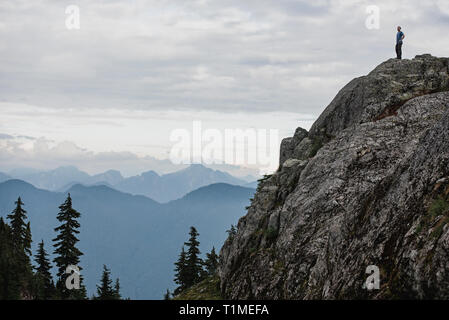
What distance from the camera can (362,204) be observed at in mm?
18672

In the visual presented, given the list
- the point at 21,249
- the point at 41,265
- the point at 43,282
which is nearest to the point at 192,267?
the point at 43,282

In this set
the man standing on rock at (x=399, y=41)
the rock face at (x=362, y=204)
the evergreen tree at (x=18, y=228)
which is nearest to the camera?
the rock face at (x=362, y=204)

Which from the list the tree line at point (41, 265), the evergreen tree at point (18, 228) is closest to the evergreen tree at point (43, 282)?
the tree line at point (41, 265)

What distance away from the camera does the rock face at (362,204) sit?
13445 millimetres

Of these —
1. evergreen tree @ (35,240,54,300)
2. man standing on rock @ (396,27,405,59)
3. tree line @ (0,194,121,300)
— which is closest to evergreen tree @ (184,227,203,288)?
tree line @ (0,194,121,300)

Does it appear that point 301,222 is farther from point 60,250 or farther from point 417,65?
point 60,250

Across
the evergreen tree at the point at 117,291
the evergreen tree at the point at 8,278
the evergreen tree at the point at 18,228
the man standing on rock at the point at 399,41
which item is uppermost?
the man standing on rock at the point at 399,41

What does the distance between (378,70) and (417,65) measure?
341cm

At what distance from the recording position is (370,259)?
15156 mm

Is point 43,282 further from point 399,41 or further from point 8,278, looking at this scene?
point 399,41

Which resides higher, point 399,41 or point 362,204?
point 399,41

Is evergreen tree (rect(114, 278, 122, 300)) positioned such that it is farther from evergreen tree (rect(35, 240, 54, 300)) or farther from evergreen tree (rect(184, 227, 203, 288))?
evergreen tree (rect(184, 227, 203, 288))

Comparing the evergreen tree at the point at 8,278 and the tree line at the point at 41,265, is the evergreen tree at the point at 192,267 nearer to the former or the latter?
the tree line at the point at 41,265

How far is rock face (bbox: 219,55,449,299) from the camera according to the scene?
1345 centimetres
